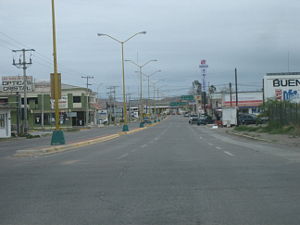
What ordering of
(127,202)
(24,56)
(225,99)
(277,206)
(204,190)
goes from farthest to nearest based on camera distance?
(225,99) < (24,56) < (204,190) < (127,202) < (277,206)

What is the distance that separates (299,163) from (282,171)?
2.41 metres

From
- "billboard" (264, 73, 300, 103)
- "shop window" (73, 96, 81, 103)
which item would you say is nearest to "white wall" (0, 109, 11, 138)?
"billboard" (264, 73, 300, 103)

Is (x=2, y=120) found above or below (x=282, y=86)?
below

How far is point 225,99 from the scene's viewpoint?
108 m

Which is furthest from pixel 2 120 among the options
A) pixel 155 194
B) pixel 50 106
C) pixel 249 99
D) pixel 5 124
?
pixel 249 99

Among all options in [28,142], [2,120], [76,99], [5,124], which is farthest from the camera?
[76,99]

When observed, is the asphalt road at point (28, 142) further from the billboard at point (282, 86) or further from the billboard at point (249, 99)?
the billboard at point (249, 99)

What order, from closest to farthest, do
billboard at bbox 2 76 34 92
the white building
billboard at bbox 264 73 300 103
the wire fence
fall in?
the wire fence, the white building, billboard at bbox 264 73 300 103, billboard at bbox 2 76 34 92

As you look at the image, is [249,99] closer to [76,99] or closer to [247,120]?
[247,120]

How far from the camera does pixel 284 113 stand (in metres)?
40.1

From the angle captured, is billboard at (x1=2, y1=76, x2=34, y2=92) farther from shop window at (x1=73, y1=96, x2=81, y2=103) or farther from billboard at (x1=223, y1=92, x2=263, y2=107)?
billboard at (x1=223, y1=92, x2=263, y2=107)

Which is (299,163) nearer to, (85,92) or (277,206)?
(277,206)

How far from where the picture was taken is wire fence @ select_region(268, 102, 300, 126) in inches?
1469

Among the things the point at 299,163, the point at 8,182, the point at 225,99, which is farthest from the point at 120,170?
the point at 225,99
